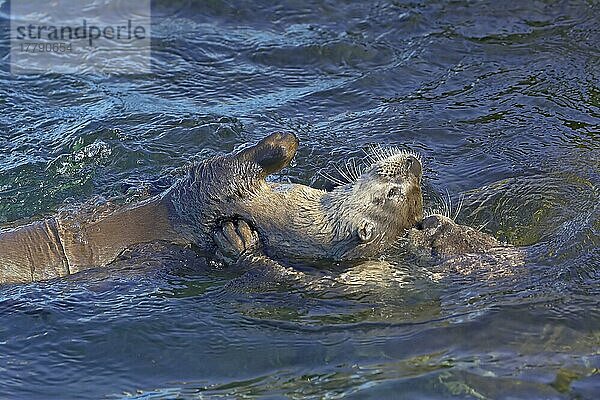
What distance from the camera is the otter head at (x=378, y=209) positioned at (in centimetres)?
572

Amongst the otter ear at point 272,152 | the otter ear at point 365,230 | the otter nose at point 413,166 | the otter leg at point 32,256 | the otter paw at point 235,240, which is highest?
the otter ear at point 272,152

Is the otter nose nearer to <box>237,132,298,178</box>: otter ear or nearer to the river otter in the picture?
the river otter

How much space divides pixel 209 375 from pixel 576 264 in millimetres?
2208

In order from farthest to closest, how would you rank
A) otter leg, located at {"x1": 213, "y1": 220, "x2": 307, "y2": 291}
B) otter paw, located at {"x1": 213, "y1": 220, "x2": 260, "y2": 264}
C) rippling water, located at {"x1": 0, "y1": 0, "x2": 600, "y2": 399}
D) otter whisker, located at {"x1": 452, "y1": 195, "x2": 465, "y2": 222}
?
1. otter whisker, located at {"x1": 452, "y1": 195, "x2": 465, "y2": 222}
2. otter paw, located at {"x1": 213, "y1": 220, "x2": 260, "y2": 264}
3. otter leg, located at {"x1": 213, "y1": 220, "x2": 307, "y2": 291}
4. rippling water, located at {"x1": 0, "y1": 0, "x2": 600, "y2": 399}

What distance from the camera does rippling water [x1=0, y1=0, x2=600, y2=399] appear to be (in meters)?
4.82

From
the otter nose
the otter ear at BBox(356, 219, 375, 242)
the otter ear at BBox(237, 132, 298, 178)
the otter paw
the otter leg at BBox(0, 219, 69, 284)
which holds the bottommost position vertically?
the otter leg at BBox(0, 219, 69, 284)

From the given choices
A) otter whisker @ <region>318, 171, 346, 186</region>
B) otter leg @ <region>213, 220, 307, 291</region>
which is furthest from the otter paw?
otter whisker @ <region>318, 171, 346, 186</region>

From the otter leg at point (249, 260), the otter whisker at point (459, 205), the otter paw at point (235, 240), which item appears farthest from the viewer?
the otter whisker at point (459, 205)

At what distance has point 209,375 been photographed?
4852 millimetres

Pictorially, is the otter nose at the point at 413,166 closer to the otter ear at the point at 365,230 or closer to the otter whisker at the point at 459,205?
the otter ear at the point at 365,230

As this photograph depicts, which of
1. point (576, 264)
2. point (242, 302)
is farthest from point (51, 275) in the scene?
point (576, 264)

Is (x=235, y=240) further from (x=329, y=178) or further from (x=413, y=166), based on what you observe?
(x=329, y=178)

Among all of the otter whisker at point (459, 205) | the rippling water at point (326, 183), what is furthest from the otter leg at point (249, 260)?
the otter whisker at point (459, 205)

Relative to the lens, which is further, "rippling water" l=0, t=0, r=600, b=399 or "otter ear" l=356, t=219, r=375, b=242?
"otter ear" l=356, t=219, r=375, b=242
